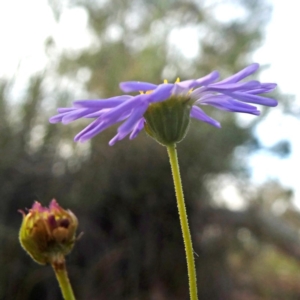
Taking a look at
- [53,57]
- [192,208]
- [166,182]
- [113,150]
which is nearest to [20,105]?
[53,57]

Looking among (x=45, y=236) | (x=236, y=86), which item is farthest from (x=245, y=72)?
(x=45, y=236)

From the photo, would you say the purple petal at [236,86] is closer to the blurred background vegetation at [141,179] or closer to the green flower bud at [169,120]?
the green flower bud at [169,120]

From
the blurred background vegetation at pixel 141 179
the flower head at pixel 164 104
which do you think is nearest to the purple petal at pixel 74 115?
the flower head at pixel 164 104

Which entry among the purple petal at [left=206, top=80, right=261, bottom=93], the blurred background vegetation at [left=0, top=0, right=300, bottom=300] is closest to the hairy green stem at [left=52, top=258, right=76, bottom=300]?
the purple petal at [left=206, top=80, right=261, bottom=93]

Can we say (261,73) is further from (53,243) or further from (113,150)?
(53,243)

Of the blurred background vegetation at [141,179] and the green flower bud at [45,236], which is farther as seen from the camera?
the blurred background vegetation at [141,179]

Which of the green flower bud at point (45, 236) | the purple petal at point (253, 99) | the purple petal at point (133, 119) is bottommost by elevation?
the green flower bud at point (45, 236)

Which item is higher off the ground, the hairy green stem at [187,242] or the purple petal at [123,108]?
the purple petal at [123,108]
